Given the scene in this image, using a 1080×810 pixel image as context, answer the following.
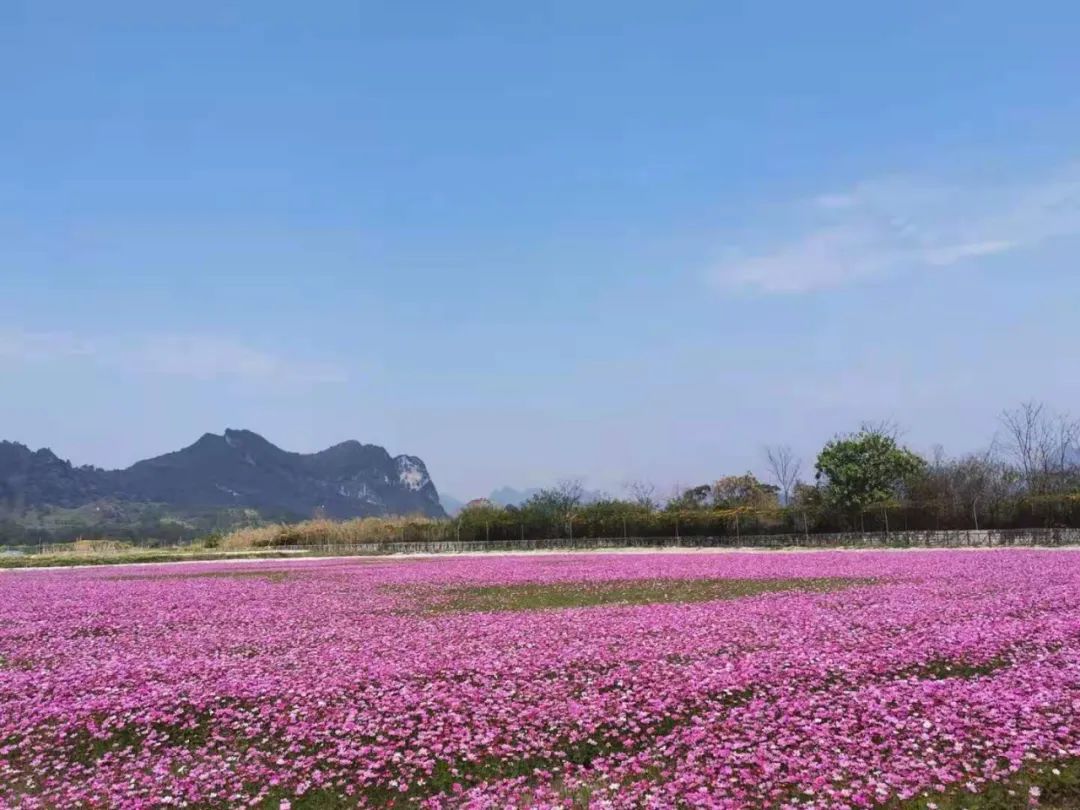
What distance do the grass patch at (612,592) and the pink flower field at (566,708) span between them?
6.89 ft

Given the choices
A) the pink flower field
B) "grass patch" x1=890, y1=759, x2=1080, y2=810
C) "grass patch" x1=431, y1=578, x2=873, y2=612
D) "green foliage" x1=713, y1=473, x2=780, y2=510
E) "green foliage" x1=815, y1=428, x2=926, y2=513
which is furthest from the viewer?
"green foliage" x1=713, y1=473, x2=780, y2=510

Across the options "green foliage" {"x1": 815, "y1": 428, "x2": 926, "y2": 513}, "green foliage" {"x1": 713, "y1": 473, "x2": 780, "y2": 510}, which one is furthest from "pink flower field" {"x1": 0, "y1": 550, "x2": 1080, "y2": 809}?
"green foliage" {"x1": 713, "y1": 473, "x2": 780, "y2": 510}

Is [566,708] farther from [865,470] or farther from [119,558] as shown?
[119,558]

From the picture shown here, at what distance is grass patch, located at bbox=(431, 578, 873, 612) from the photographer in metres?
18.2

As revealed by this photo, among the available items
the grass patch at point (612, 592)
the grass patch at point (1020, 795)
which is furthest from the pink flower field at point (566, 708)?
the grass patch at point (612, 592)

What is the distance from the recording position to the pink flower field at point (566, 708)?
21.5 ft

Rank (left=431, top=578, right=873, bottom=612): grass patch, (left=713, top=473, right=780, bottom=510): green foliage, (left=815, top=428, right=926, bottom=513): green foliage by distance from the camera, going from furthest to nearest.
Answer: (left=713, top=473, right=780, bottom=510): green foliage → (left=815, top=428, right=926, bottom=513): green foliage → (left=431, top=578, right=873, bottom=612): grass patch

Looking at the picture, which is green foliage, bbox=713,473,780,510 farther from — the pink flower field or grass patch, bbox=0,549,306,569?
the pink flower field

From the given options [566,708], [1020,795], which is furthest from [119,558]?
[1020,795]

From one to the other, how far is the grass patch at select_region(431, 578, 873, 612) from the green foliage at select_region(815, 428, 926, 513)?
94.4 ft

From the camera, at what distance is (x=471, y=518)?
6525 cm

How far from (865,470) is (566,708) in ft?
148

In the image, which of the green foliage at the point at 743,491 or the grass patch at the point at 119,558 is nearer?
the grass patch at the point at 119,558

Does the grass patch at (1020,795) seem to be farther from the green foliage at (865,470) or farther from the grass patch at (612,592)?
the green foliage at (865,470)
